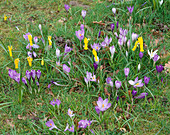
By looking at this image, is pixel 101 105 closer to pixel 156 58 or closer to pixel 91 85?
pixel 91 85

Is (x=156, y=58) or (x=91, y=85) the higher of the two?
(x=156, y=58)

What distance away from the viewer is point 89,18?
3.47 metres

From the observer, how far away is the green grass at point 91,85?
2.21 m

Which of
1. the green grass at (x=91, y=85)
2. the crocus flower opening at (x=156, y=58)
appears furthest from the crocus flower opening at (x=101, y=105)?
the crocus flower opening at (x=156, y=58)

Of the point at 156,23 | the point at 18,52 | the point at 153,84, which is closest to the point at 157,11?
the point at 156,23

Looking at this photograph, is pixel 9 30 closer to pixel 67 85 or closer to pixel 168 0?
pixel 67 85

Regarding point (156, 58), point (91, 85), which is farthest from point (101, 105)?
point (156, 58)

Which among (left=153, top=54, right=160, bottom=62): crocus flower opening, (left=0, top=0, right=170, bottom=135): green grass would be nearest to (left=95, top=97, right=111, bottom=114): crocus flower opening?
(left=0, top=0, right=170, bottom=135): green grass

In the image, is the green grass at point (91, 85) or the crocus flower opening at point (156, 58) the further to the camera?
the crocus flower opening at point (156, 58)

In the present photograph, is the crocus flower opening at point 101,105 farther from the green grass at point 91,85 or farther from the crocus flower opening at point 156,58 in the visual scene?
the crocus flower opening at point 156,58

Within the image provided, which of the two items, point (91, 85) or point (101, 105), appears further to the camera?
point (91, 85)

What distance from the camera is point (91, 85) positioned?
2547mm

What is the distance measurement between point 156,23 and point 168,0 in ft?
1.38

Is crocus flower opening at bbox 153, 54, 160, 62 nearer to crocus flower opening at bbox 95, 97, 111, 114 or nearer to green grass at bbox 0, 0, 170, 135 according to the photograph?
green grass at bbox 0, 0, 170, 135
